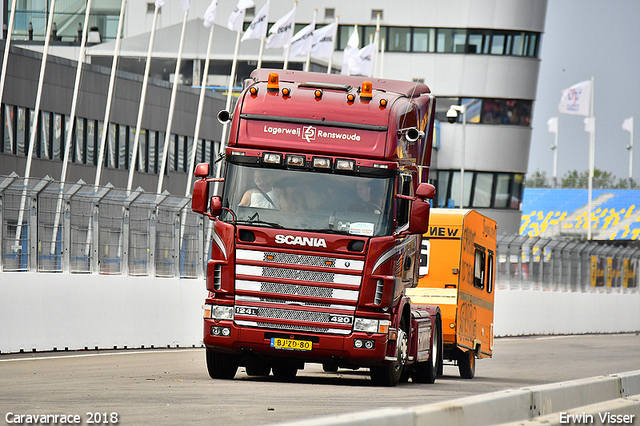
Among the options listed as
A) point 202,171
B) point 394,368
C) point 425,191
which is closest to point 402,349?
point 394,368

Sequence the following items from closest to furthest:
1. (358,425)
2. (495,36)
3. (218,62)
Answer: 1. (358,425)
2. (218,62)
3. (495,36)

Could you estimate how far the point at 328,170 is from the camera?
46.4 ft

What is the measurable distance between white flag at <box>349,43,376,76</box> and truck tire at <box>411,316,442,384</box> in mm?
26862

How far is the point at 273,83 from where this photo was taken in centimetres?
1475

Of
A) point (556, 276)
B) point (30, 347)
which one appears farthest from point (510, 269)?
point (30, 347)

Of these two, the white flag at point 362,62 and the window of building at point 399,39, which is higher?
the window of building at point 399,39

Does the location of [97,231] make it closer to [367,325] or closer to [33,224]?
[33,224]

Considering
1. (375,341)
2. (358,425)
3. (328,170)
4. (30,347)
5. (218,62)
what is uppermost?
(218,62)

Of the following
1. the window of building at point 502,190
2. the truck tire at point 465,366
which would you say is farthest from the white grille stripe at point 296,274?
the window of building at point 502,190

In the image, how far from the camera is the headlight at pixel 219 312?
14148mm

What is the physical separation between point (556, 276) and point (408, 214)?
26.8 metres

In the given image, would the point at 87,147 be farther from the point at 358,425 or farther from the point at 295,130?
the point at 358,425

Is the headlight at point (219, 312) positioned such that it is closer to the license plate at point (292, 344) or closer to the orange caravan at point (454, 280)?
the license plate at point (292, 344)

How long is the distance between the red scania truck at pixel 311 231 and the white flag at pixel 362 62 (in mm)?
29869
